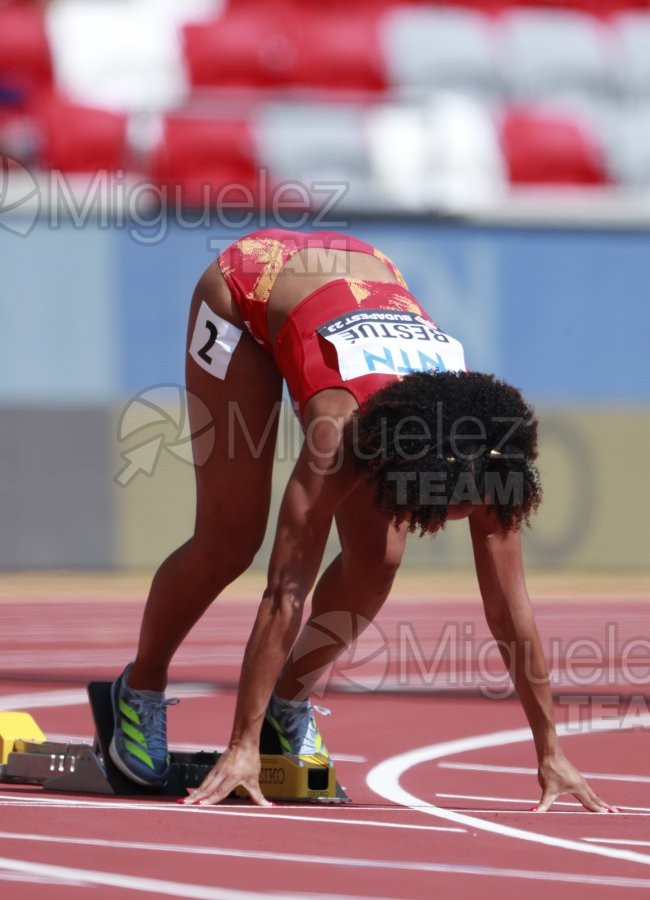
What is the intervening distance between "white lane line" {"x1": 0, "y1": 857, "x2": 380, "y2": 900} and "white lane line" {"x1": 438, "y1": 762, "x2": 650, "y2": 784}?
2080 millimetres

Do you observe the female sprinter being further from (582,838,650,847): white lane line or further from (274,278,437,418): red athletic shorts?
(582,838,650,847): white lane line

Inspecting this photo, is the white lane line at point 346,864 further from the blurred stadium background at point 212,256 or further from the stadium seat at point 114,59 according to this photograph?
the stadium seat at point 114,59

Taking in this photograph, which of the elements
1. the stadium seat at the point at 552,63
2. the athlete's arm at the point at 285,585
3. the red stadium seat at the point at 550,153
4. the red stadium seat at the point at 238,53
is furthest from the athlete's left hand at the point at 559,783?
the stadium seat at the point at 552,63

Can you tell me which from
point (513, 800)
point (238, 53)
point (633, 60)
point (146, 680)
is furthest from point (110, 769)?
point (633, 60)

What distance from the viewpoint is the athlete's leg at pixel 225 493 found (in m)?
4.63

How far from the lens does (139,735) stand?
476 centimetres

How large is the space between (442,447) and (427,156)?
9.39 meters

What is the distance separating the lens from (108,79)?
49.9 ft

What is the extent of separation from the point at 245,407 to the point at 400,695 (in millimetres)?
2645

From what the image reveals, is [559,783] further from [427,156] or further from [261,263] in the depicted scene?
[427,156]

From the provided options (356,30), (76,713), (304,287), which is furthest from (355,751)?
(356,30)

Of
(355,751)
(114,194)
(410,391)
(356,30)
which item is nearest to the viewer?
(410,391)

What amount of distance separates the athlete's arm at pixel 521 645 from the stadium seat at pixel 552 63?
1237 centimetres

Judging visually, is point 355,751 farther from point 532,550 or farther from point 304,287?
point 532,550
